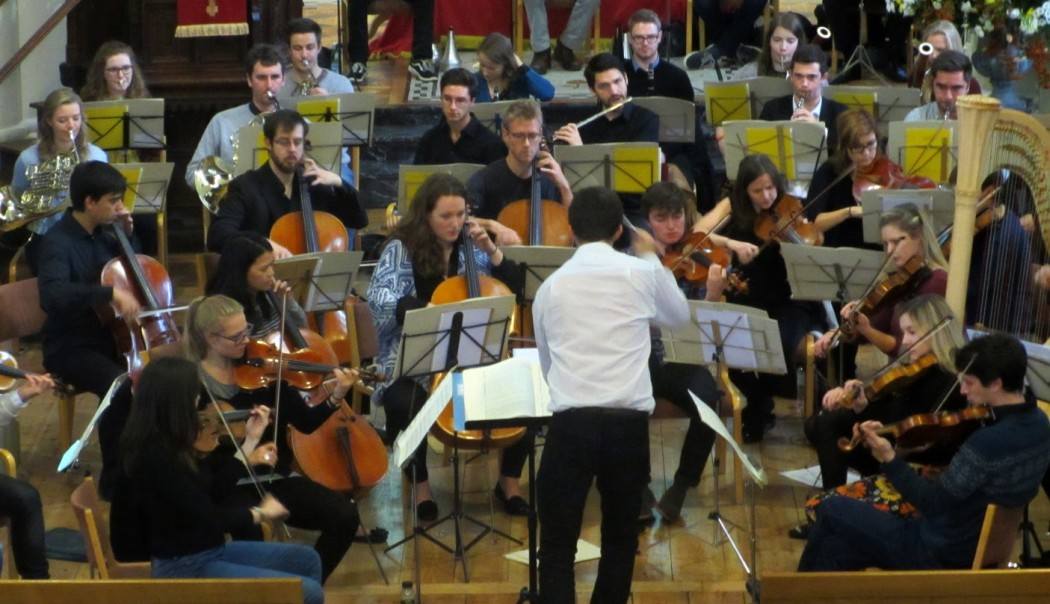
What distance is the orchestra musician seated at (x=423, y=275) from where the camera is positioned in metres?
5.98

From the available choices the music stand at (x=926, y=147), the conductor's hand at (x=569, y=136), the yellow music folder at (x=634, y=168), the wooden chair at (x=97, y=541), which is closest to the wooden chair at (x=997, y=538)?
the wooden chair at (x=97, y=541)

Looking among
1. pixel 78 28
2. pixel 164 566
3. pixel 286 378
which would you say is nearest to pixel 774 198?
pixel 286 378

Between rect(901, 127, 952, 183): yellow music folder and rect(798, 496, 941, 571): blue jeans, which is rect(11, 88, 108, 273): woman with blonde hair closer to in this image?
rect(901, 127, 952, 183): yellow music folder

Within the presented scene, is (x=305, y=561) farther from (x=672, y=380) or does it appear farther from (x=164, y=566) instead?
(x=672, y=380)

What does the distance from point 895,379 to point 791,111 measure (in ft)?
9.43

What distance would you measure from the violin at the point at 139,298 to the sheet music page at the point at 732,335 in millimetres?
1903

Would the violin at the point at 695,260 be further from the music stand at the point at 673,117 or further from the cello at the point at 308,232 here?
the music stand at the point at 673,117

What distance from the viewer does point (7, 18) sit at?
9258 mm

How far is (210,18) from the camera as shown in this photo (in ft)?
29.7

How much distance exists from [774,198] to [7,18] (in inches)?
189

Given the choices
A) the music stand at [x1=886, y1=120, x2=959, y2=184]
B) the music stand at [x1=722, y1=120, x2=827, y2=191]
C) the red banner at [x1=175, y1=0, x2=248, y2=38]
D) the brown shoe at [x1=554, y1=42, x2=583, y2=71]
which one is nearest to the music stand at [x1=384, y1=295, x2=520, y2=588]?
the music stand at [x1=722, y1=120, x2=827, y2=191]

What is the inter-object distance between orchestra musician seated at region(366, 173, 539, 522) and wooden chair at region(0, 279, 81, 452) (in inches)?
49.2

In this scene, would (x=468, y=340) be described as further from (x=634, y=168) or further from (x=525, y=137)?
(x=634, y=168)

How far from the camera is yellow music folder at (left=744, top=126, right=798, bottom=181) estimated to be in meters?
7.30
